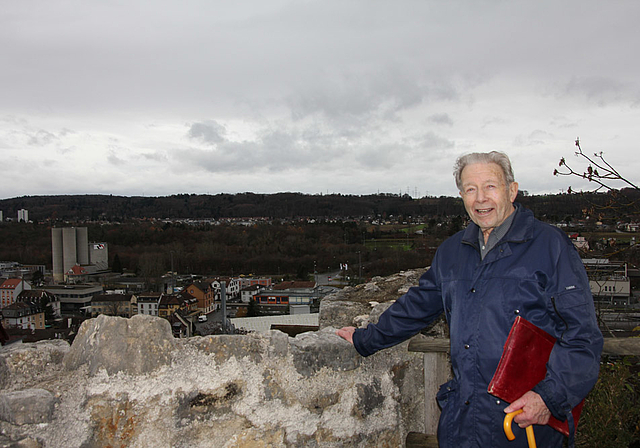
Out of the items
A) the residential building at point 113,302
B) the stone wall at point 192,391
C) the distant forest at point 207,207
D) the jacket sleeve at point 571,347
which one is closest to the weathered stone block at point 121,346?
the stone wall at point 192,391

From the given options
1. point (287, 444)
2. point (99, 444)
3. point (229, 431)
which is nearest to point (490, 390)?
point (287, 444)

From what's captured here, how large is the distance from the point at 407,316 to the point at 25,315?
930 inches

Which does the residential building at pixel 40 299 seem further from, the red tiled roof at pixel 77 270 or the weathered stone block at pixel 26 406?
the weathered stone block at pixel 26 406

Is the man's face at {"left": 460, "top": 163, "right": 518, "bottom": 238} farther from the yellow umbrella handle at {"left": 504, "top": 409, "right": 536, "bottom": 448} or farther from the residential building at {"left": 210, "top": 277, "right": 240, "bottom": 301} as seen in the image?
the residential building at {"left": 210, "top": 277, "right": 240, "bottom": 301}

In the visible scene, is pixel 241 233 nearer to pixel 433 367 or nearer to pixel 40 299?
pixel 40 299

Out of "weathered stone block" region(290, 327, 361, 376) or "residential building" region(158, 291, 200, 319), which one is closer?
"weathered stone block" region(290, 327, 361, 376)

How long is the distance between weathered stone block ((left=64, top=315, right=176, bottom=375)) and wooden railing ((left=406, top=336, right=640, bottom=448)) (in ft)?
4.01

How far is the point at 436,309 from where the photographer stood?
2.02 m

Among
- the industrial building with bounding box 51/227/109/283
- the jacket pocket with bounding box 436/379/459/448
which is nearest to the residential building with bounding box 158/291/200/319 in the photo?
the jacket pocket with bounding box 436/379/459/448

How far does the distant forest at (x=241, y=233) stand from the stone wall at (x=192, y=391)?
2284 centimetres

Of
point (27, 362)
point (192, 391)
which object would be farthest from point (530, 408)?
point (27, 362)

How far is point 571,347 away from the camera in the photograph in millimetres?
1485

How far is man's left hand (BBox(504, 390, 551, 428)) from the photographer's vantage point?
1.53 meters

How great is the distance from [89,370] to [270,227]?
64.0m
